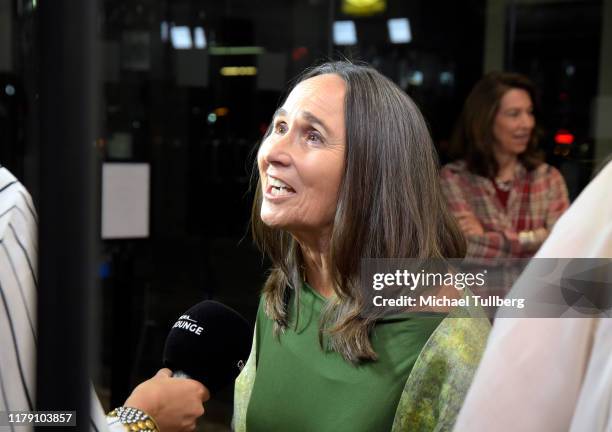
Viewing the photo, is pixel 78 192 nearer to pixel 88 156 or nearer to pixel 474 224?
pixel 88 156

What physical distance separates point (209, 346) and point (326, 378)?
0.19 meters

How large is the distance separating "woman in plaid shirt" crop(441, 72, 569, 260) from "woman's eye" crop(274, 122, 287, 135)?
1.07 meters

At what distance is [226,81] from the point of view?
4391mm

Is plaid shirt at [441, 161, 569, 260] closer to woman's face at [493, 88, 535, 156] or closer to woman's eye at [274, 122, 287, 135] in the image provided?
woman's face at [493, 88, 535, 156]

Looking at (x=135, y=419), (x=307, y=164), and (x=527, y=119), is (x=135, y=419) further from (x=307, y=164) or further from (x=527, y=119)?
(x=527, y=119)

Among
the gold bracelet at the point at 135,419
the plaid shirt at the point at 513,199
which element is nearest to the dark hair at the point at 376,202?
the gold bracelet at the point at 135,419

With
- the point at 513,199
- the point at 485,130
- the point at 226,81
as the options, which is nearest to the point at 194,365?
the point at 513,199

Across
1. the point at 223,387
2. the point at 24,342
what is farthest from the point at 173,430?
the point at 24,342

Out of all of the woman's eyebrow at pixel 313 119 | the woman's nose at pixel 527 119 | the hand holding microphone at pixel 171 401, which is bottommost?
the hand holding microphone at pixel 171 401

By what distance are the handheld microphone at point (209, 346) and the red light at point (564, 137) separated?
2.54 m

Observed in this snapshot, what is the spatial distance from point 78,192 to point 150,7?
4.18 m

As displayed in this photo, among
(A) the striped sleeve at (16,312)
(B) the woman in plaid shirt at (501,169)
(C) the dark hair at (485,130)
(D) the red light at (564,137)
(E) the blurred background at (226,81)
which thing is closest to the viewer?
(A) the striped sleeve at (16,312)

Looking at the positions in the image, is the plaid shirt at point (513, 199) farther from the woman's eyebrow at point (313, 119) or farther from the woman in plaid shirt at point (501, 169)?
the woman's eyebrow at point (313, 119)

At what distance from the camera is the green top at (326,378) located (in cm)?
121
